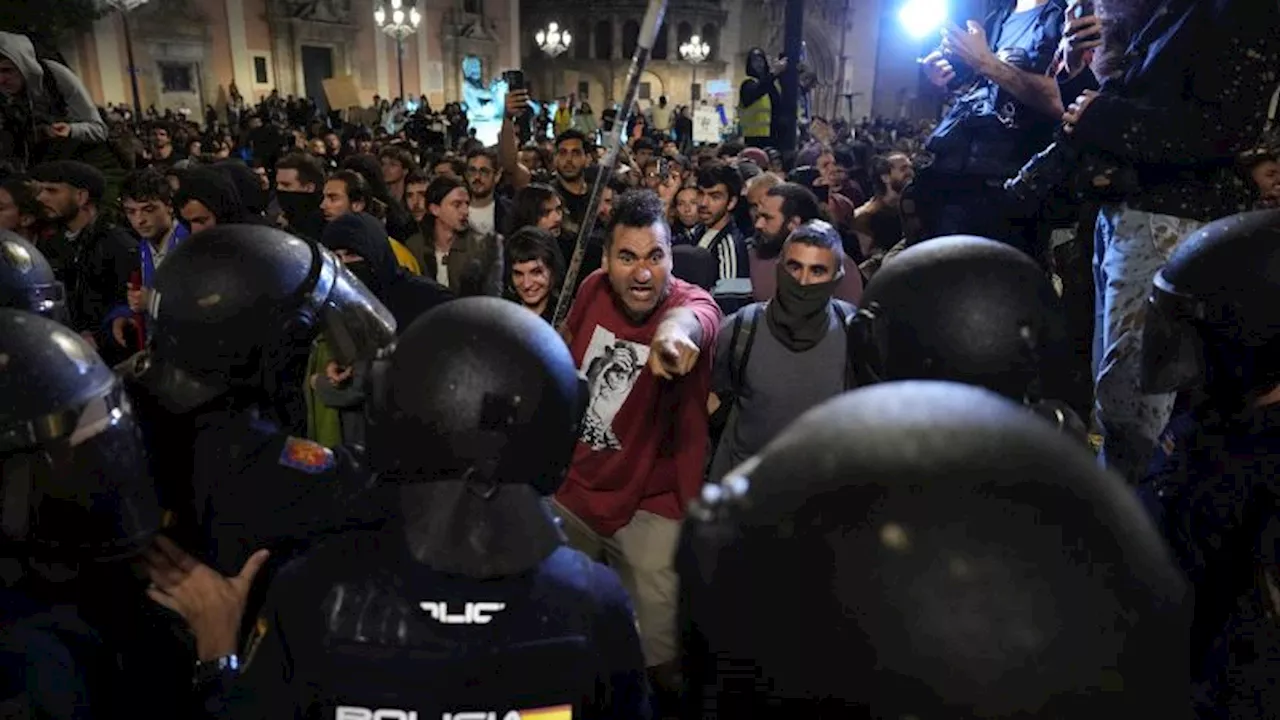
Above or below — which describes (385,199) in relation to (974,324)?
below

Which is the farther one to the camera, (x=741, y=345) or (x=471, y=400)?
(x=741, y=345)

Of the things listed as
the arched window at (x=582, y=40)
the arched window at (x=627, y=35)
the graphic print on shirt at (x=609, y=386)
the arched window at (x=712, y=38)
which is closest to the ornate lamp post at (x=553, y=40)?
the arched window at (x=582, y=40)

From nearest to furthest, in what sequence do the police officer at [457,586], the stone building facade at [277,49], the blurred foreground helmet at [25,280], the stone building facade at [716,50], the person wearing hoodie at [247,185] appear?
the police officer at [457,586] → the blurred foreground helmet at [25,280] → the person wearing hoodie at [247,185] → the stone building facade at [277,49] → the stone building facade at [716,50]

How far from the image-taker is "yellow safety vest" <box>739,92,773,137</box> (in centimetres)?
1023

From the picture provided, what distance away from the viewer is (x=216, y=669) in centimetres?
190

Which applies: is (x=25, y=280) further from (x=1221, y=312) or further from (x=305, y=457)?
(x=1221, y=312)

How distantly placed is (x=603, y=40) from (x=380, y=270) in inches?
1856

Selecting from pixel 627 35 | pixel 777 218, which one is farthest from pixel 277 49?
pixel 777 218

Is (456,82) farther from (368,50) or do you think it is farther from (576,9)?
(576,9)

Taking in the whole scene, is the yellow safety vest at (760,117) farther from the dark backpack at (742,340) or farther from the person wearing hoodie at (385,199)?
the dark backpack at (742,340)

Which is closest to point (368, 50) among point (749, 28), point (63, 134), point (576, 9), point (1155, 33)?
point (576, 9)

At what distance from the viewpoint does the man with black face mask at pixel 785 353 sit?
3289 millimetres

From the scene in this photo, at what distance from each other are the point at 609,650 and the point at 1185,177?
2.63 m

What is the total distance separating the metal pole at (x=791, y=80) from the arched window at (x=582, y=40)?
1589 inches
